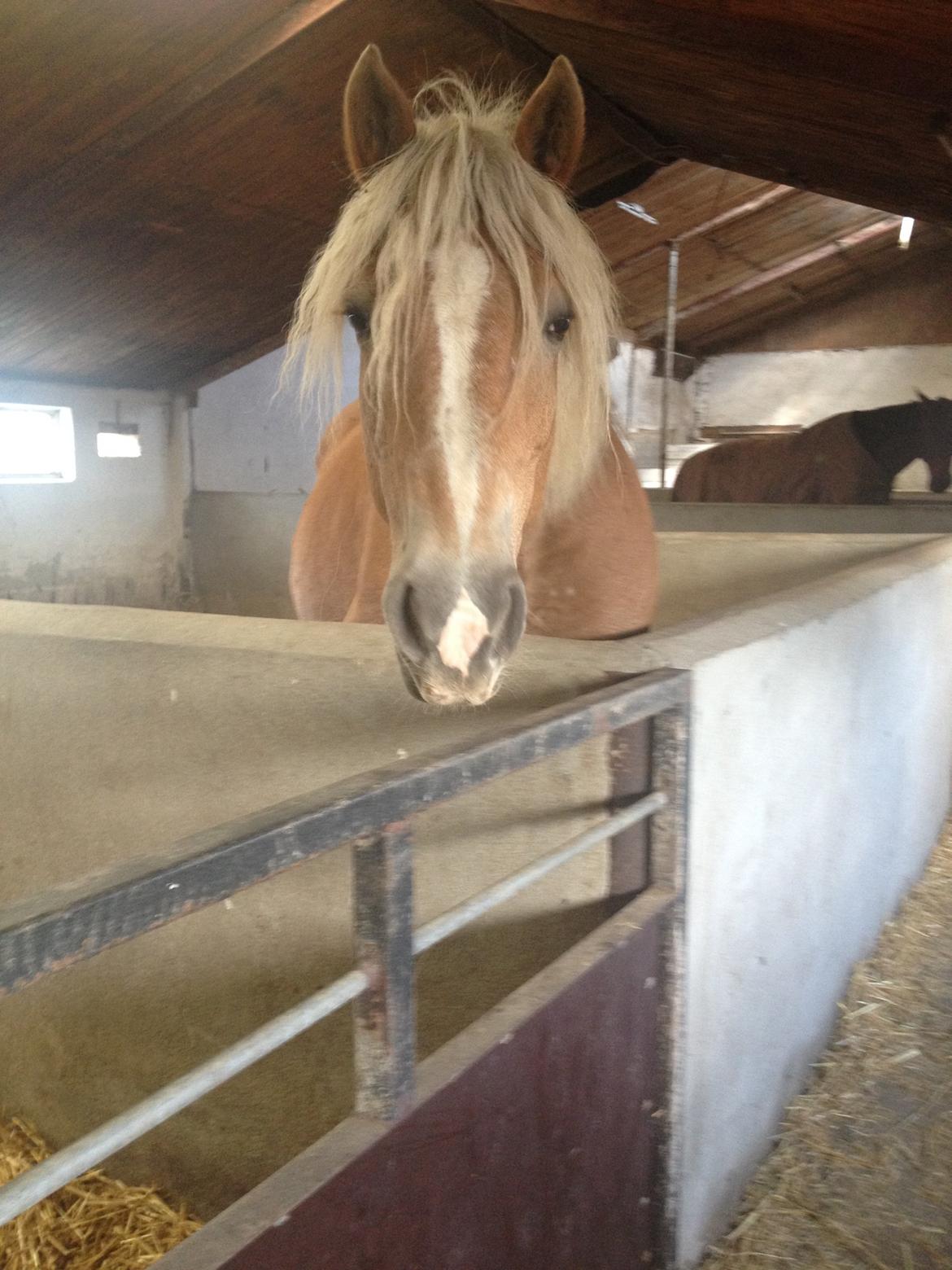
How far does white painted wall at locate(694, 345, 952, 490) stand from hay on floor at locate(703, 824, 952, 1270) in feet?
35.2

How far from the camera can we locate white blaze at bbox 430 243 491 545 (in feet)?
3.55

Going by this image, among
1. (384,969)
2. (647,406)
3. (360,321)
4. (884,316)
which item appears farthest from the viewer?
(647,406)

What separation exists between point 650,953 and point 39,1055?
1.20 meters

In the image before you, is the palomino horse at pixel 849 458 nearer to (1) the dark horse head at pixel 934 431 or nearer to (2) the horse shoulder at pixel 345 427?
(1) the dark horse head at pixel 934 431

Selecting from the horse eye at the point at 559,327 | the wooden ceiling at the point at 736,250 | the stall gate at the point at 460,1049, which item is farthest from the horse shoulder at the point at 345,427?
the wooden ceiling at the point at 736,250

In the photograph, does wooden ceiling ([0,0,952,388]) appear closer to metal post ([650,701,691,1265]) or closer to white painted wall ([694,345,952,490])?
metal post ([650,701,691,1265])

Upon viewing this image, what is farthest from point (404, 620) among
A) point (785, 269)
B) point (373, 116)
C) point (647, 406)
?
point (647, 406)

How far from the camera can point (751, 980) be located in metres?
1.41

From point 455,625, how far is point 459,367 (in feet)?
1.14

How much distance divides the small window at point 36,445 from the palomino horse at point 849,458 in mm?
4481

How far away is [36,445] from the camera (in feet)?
19.5

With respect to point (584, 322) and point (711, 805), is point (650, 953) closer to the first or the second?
point (711, 805)

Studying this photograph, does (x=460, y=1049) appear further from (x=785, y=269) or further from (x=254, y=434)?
(x=785, y=269)

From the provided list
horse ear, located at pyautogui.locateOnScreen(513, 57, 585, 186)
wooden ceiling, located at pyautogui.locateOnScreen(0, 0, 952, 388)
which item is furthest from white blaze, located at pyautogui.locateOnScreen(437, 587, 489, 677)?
wooden ceiling, located at pyautogui.locateOnScreen(0, 0, 952, 388)
